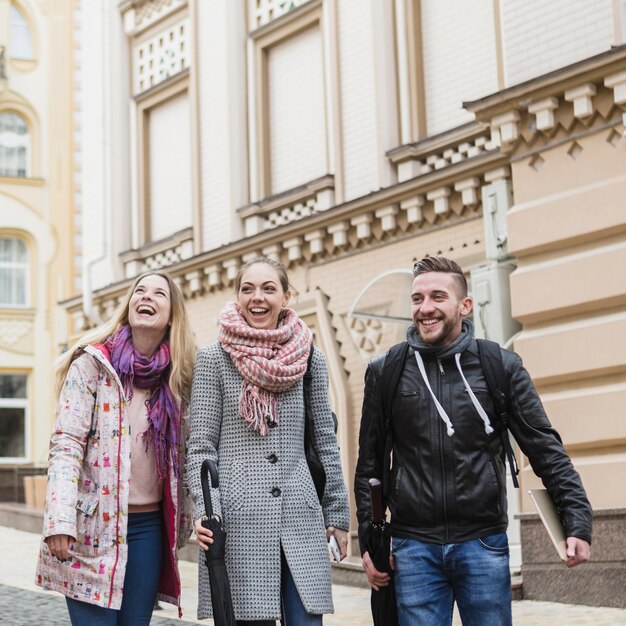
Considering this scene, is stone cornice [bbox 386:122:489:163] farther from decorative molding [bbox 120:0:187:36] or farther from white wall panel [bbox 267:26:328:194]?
decorative molding [bbox 120:0:187:36]

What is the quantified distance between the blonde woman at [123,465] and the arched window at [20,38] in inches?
969

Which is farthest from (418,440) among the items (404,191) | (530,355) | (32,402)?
(32,402)

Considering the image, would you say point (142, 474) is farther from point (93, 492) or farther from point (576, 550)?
point (576, 550)

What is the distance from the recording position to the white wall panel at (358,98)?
44.0ft

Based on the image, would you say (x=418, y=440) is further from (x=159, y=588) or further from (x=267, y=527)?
(x=159, y=588)

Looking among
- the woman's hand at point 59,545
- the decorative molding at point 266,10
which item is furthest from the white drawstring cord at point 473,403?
the decorative molding at point 266,10

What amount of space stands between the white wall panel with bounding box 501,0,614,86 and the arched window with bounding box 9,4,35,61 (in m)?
19.7

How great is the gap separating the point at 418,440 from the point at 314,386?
25.1 inches

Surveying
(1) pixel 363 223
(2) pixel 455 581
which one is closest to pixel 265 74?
(1) pixel 363 223

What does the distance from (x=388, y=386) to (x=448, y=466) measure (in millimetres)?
385

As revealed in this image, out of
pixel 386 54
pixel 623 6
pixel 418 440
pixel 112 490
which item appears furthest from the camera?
pixel 386 54

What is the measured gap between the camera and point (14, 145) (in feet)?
91.7

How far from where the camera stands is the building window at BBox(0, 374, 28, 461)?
27141 mm

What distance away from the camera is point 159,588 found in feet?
16.3
